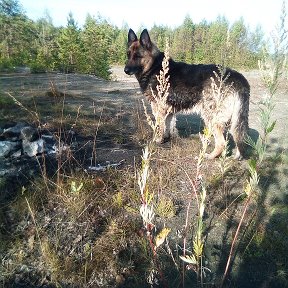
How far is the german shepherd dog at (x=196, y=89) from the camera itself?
4.59 m

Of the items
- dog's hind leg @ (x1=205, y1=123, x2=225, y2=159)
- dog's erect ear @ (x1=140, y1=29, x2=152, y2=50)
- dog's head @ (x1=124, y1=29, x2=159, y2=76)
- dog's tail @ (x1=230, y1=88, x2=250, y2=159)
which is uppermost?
dog's erect ear @ (x1=140, y1=29, x2=152, y2=50)

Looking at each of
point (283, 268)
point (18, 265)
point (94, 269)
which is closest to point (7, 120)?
point (18, 265)

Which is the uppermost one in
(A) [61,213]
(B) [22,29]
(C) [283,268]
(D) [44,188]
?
(B) [22,29]

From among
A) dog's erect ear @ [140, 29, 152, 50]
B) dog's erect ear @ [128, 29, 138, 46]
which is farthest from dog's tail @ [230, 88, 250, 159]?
dog's erect ear @ [128, 29, 138, 46]

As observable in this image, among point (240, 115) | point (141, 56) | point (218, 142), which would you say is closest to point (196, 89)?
point (240, 115)

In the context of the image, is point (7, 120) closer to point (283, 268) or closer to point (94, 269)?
point (94, 269)

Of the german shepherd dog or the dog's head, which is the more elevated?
the dog's head

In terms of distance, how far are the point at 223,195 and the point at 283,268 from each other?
3.70ft

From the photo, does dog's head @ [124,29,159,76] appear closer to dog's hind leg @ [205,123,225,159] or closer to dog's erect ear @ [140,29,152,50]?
dog's erect ear @ [140,29,152,50]

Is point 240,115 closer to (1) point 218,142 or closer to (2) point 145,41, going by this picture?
(1) point 218,142

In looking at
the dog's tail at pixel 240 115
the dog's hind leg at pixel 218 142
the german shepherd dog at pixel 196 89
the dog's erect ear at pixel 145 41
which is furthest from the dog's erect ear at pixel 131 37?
the dog's hind leg at pixel 218 142

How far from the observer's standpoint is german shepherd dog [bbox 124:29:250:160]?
15.1 ft

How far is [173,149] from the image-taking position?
4906 millimetres

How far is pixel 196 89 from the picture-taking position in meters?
4.89
